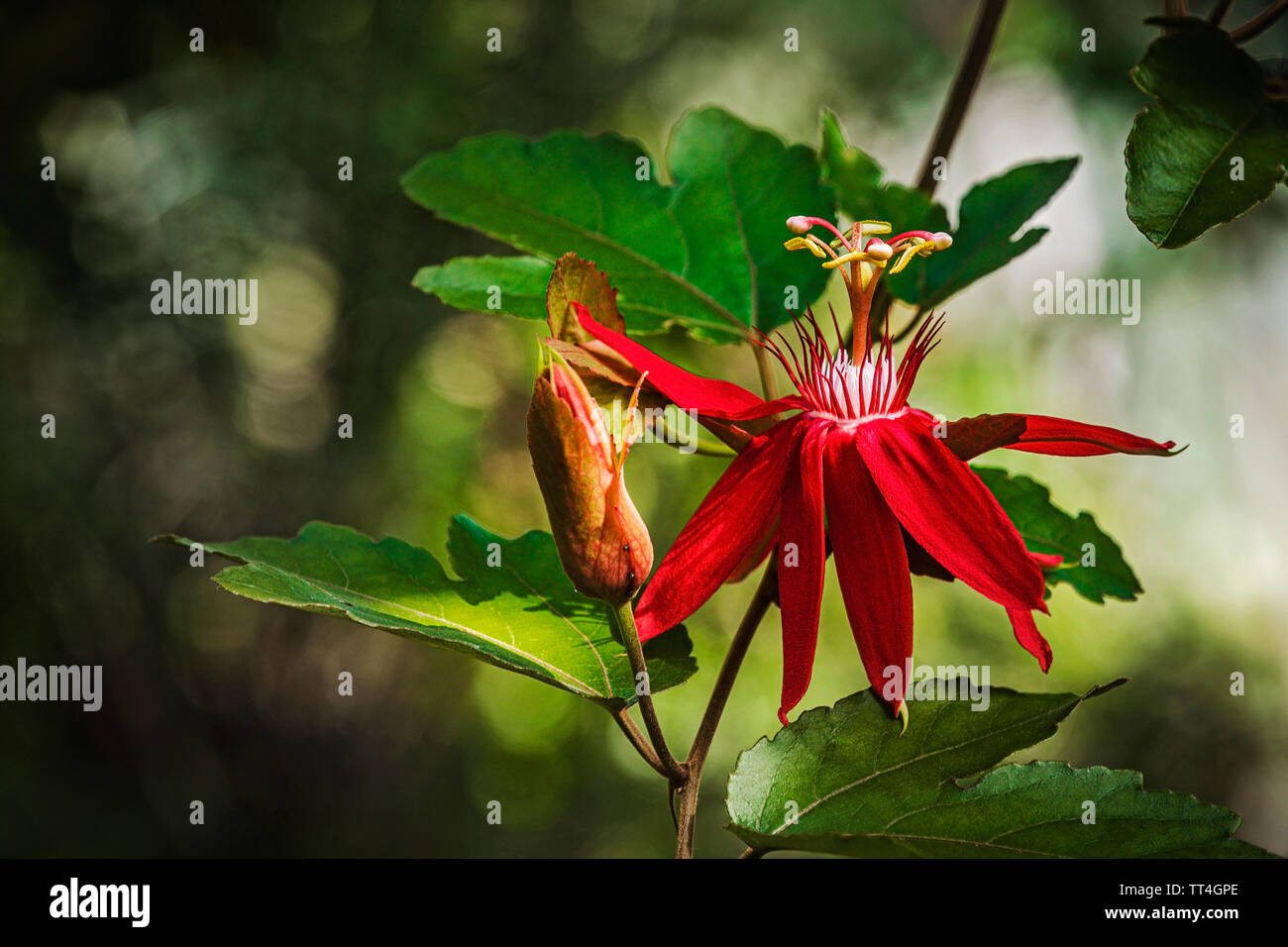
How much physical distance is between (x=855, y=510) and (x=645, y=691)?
0.12m

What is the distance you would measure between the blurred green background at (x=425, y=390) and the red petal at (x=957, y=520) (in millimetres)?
1970

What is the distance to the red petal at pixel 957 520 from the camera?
16.6 inches

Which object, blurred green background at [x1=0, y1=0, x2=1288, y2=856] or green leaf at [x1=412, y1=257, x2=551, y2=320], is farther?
blurred green background at [x1=0, y1=0, x2=1288, y2=856]

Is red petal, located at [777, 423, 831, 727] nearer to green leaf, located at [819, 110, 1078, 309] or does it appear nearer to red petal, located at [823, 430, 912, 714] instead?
red petal, located at [823, 430, 912, 714]

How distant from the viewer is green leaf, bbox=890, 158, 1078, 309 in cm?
67
